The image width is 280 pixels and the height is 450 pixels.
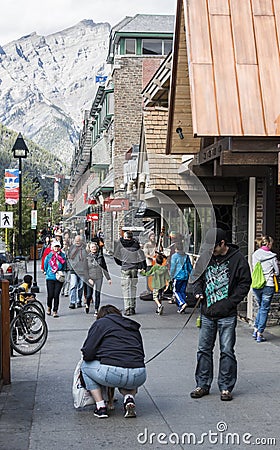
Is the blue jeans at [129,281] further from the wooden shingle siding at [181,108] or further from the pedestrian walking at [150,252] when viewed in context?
the wooden shingle siding at [181,108]

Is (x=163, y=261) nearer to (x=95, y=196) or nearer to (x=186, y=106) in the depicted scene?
(x=95, y=196)

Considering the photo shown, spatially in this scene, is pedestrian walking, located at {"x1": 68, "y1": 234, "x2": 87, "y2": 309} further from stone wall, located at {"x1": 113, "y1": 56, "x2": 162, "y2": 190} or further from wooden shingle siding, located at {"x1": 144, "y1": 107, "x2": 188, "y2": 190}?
stone wall, located at {"x1": 113, "y1": 56, "x2": 162, "y2": 190}

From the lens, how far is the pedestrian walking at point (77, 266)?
543 inches

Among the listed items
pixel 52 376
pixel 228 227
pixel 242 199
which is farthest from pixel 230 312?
pixel 228 227

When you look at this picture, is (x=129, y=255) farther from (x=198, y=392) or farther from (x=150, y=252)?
(x=198, y=392)

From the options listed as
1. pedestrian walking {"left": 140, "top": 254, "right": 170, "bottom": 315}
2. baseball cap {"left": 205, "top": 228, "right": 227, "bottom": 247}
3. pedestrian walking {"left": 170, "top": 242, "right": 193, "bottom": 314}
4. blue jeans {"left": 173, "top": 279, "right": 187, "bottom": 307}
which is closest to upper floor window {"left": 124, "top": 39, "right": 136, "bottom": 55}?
blue jeans {"left": 173, "top": 279, "right": 187, "bottom": 307}

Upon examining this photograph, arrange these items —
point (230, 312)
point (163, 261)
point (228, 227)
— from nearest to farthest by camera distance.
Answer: point (230, 312) < point (163, 261) < point (228, 227)

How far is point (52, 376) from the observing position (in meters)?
10.2

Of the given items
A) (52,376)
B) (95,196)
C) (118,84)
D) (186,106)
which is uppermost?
(118,84)

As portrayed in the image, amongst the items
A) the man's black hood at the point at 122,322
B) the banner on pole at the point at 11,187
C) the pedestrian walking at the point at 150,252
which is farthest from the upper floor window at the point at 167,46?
the man's black hood at the point at 122,322

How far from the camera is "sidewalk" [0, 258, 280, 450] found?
7074 mm

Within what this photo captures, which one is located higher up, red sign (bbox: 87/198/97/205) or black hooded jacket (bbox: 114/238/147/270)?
red sign (bbox: 87/198/97/205)

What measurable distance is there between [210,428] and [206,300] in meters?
1.79

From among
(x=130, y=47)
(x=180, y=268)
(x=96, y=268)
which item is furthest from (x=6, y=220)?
(x=130, y=47)
